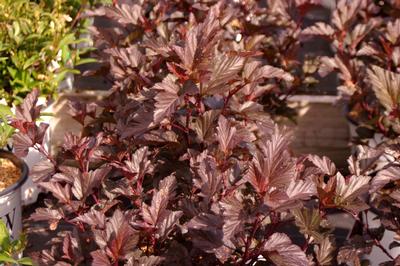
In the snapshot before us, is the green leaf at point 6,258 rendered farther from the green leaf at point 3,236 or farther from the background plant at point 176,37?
the background plant at point 176,37

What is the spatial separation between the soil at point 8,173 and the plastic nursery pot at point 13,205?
0.18ft

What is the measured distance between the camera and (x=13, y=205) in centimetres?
293

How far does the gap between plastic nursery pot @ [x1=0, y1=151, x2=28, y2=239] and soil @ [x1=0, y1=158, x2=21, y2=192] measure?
0.06 metres

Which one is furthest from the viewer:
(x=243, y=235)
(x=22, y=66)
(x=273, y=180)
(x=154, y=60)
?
(x=22, y=66)

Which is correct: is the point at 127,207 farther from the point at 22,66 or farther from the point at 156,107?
the point at 22,66

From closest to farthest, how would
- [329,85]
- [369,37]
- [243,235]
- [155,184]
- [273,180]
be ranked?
[273,180] → [243,235] → [155,184] → [369,37] → [329,85]

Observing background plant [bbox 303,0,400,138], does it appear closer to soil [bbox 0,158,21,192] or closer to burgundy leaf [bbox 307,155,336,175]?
burgundy leaf [bbox 307,155,336,175]

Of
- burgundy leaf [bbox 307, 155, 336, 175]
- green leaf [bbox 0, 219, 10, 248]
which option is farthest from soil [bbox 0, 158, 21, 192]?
burgundy leaf [bbox 307, 155, 336, 175]

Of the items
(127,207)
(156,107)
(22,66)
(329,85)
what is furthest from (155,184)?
(329,85)

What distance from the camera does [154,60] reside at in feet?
8.07

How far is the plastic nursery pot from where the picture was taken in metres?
2.84

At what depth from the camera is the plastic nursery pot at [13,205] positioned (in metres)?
2.84

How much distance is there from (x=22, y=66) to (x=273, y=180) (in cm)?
208

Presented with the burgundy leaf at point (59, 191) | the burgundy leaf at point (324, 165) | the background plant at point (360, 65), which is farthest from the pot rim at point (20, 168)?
the background plant at point (360, 65)
